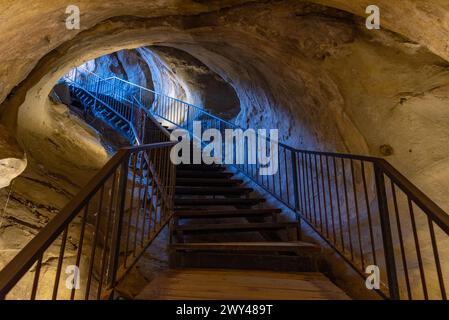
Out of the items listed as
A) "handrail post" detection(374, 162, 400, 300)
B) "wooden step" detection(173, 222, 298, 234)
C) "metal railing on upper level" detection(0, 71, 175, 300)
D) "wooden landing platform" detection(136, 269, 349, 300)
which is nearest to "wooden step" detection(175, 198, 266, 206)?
"metal railing on upper level" detection(0, 71, 175, 300)

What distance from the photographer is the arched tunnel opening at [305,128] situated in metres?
3.35

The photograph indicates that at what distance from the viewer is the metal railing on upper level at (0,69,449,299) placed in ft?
7.35

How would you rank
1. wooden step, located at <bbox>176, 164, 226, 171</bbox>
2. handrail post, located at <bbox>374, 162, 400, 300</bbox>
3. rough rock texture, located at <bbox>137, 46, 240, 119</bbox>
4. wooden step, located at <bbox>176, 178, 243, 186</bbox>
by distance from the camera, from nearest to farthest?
1. handrail post, located at <bbox>374, 162, 400, 300</bbox>
2. wooden step, located at <bbox>176, 178, 243, 186</bbox>
3. wooden step, located at <bbox>176, 164, 226, 171</bbox>
4. rough rock texture, located at <bbox>137, 46, 240, 119</bbox>

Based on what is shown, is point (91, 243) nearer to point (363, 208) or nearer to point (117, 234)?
point (117, 234)

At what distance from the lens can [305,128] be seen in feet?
18.4

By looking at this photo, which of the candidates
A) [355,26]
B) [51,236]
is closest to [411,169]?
[355,26]

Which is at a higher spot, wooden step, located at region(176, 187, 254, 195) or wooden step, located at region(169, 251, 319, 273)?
wooden step, located at region(176, 187, 254, 195)

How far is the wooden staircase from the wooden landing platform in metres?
0.15

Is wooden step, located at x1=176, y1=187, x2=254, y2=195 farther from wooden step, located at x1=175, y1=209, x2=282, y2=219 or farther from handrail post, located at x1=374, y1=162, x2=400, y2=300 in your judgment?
handrail post, located at x1=374, y1=162, x2=400, y2=300

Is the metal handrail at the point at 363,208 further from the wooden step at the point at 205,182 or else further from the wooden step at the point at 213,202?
the wooden step at the point at 213,202

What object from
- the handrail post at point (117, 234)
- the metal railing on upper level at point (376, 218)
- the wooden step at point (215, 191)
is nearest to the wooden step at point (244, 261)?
the metal railing on upper level at point (376, 218)

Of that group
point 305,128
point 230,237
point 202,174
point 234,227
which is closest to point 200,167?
point 202,174

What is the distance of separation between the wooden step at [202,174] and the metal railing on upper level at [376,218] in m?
0.39

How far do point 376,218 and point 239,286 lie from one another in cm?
216
